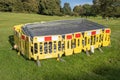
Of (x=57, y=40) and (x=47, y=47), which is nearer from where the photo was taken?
(x=47, y=47)

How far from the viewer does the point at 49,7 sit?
75.8m

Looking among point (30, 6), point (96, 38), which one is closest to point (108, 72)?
point (96, 38)

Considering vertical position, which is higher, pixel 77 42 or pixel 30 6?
pixel 77 42

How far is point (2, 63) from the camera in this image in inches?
459

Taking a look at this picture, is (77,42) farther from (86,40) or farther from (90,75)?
(90,75)

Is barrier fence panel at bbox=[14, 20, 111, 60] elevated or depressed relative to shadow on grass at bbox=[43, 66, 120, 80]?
elevated

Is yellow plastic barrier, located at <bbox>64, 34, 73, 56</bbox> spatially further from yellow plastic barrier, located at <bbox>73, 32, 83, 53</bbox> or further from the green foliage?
the green foliage

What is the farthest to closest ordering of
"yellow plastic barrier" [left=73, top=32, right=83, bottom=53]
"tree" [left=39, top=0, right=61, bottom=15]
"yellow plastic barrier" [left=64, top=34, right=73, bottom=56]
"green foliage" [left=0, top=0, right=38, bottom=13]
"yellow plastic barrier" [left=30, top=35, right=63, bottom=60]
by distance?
"tree" [left=39, top=0, right=61, bottom=15], "green foliage" [left=0, top=0, right=38, bottom=13], "yellow plastic barrier" [left=73, top=32, right=83, bottom=53], "yellow plastic barrier" [left=64, top=34, right=73, bottom=56], "yellow plastic barrier" [left=30, top=35, right=63, bottom=60]

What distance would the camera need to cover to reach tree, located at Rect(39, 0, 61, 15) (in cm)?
7559

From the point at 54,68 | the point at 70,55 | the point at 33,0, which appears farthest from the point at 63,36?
the point at 33,0

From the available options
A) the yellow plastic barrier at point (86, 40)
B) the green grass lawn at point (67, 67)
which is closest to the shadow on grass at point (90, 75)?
the green grass lawn at point (67, 67)

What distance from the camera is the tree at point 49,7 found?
248 ft

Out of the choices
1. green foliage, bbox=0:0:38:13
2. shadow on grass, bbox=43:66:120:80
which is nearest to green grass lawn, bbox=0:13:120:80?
shadow on grass, bbox=43:66:120:80

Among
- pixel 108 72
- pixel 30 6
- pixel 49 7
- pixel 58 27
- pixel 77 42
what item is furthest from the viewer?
pixel 30 6
